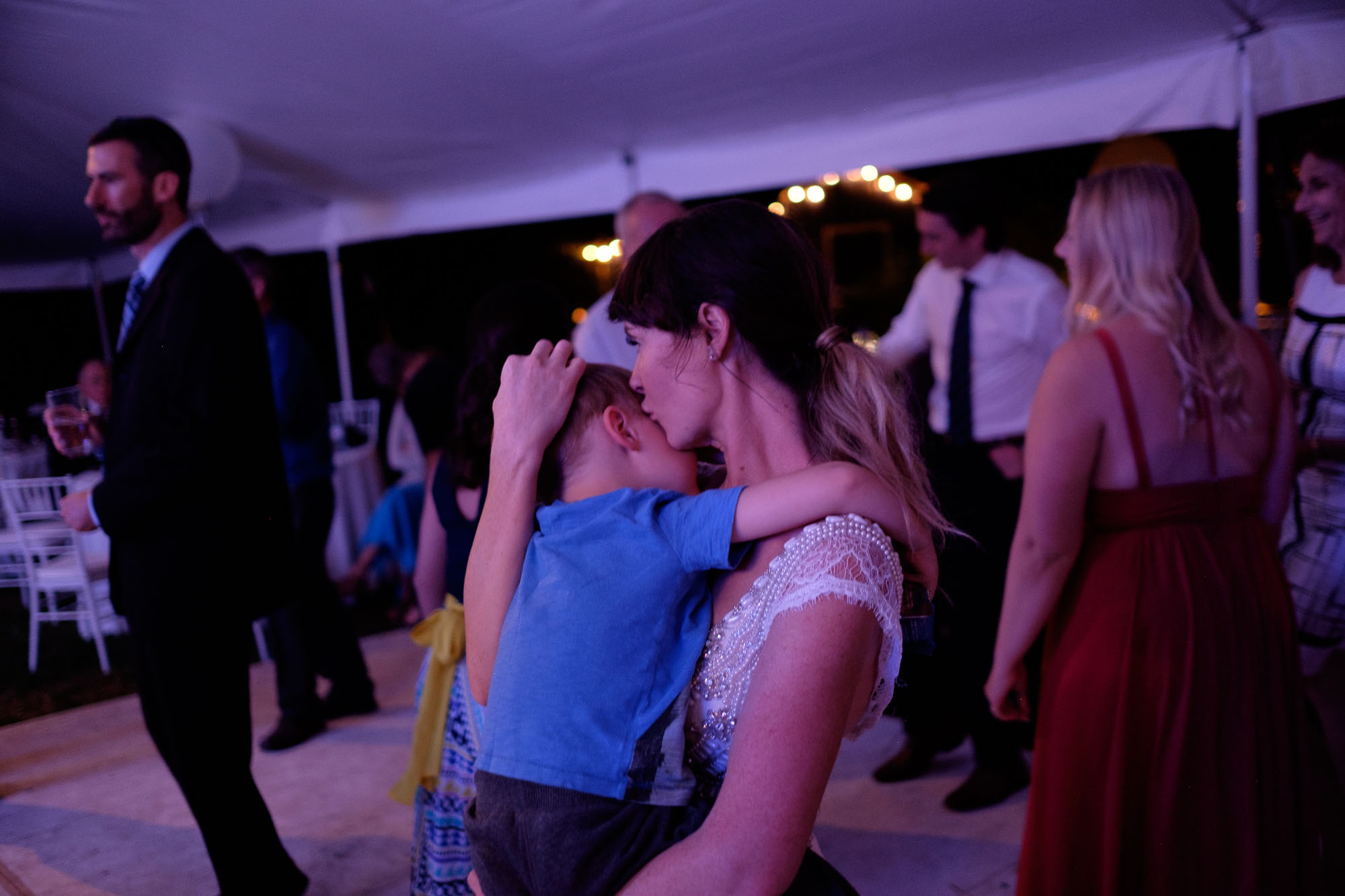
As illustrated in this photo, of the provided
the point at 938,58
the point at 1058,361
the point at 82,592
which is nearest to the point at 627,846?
the point at 1058,361

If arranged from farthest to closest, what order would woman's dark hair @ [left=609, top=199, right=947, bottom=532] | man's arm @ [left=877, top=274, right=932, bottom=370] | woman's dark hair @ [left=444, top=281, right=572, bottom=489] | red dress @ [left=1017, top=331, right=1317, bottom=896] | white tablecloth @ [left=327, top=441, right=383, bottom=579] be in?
1. white tablecloth @ [left=327, top=441, right=383, bottom=579]
2. man's arm @ [left=877, top=274, right=932, bottom=370]
3. woman's dark hair @ [left=444, top=281, right=572, bottom=489]
4. red dress @ [left=1017, top=331, right=1317, bottom=896]
5. woman's dark hair @ [left=609, top=199, right=947, bottom=532]

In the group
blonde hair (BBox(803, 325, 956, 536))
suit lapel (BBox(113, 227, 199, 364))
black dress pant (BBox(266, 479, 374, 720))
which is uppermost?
suit lapel (BBox(113, 227, 199, 364))

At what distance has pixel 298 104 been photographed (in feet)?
13.3

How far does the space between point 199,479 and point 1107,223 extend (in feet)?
6.51

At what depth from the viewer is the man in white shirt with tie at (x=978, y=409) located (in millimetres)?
3006

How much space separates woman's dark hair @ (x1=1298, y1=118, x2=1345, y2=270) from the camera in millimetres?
2158

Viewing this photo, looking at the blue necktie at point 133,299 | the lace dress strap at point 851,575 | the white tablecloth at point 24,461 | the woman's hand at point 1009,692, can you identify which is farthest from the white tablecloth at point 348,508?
the lace dress strap at point 851,575

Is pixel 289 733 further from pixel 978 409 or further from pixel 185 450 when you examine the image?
pixel 978 409

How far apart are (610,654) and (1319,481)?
2.17m

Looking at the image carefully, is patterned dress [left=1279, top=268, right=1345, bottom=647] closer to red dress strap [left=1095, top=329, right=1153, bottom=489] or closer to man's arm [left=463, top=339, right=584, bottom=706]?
red dress strap [left=1095, top=329, right=1153, bottom=489]

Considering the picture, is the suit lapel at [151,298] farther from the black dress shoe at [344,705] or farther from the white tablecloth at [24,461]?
the white tablecloth at [24,461]

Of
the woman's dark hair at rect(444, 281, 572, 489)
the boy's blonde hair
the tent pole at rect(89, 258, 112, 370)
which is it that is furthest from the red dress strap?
the tent pole at rect(89, 258, 112, 370)

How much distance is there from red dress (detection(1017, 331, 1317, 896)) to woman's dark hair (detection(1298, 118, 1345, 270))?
106cm

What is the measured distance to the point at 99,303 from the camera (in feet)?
21.9
